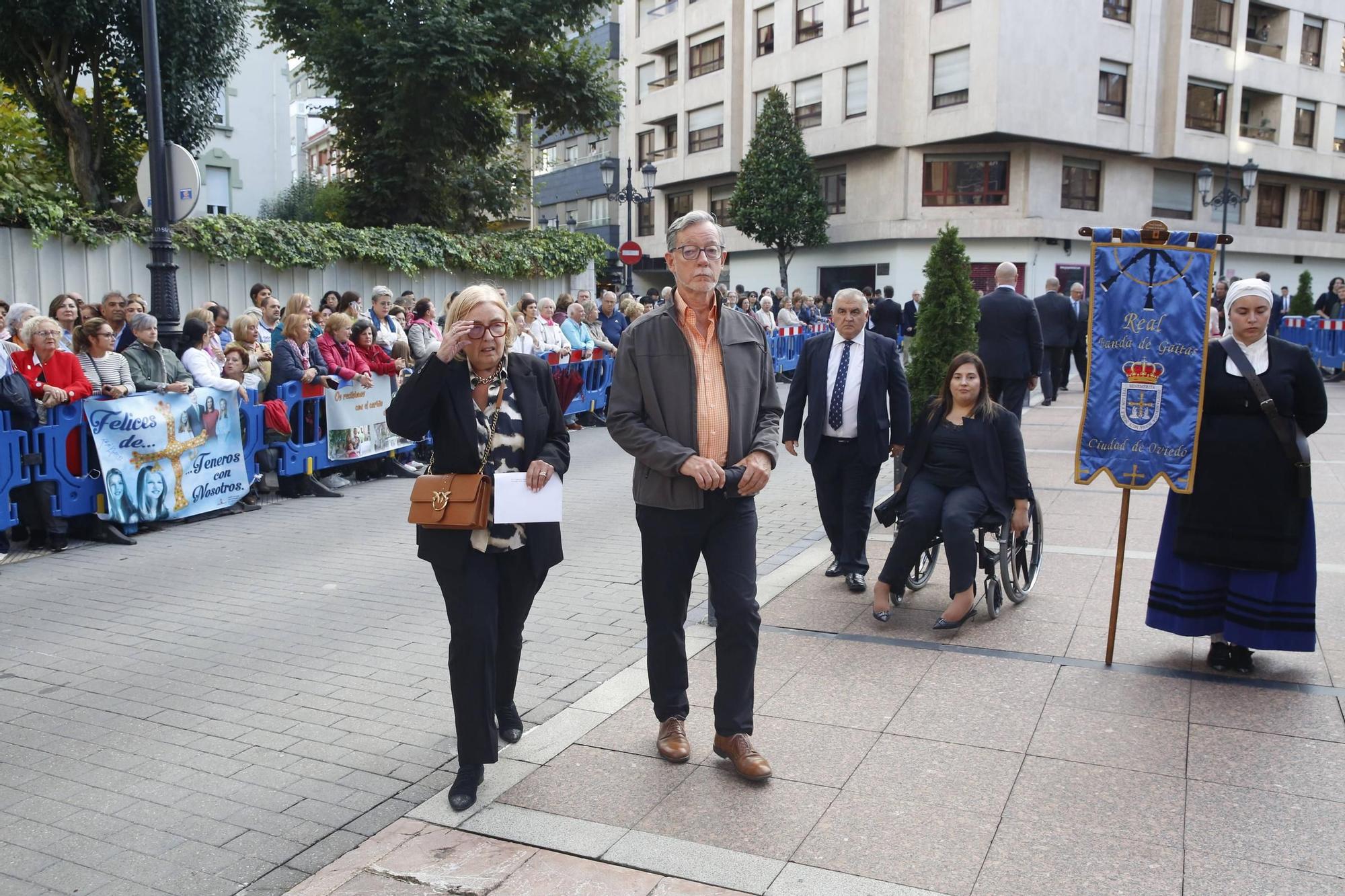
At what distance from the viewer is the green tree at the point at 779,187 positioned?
38781mm

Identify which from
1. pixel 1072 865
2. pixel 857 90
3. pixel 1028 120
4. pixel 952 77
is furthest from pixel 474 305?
pixel 857 90

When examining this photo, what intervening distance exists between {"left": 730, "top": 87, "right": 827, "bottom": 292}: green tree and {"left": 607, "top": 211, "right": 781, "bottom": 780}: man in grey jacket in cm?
3540

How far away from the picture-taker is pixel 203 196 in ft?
117

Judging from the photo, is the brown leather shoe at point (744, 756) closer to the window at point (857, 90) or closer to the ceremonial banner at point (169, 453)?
the ceremonial banner at point (169, 453)

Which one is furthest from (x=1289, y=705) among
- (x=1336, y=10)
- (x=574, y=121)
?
(x=1336, y=10)

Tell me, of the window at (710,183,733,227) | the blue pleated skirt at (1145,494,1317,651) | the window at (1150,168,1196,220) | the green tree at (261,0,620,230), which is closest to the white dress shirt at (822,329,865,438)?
the blue pleated skirt at (1145,494,1317,651)

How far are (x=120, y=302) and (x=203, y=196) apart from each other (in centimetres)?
2766

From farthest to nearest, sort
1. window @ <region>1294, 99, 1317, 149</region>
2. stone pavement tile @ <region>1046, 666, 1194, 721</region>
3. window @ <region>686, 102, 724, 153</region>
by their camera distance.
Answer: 1. window @ <region>686, 102, 724, 153</region>
2. window @ <region>1294, 99, 1317, 149</region>
3. stone pavement tile @ <region>1046, 666, 1194, 721</region>

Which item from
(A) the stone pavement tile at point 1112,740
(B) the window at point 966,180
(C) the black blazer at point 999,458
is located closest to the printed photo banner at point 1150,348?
(C) the black blazer at point 999,458

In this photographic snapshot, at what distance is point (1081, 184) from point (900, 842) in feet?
123

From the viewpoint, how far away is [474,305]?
396 cm

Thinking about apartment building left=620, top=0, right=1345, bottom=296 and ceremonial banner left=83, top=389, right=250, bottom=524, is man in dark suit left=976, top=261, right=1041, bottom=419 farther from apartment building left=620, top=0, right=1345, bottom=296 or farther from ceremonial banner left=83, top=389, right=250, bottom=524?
apartment building left=620, top=0, right=1345, bottom=296

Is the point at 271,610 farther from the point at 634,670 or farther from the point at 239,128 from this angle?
the point at 239,128

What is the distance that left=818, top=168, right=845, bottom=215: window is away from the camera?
4028 centimetres
